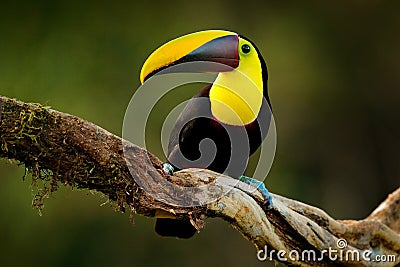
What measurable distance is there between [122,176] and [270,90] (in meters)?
3.22

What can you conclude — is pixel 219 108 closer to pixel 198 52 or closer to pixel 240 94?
pixel 240 94

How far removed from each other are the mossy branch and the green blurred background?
7.82 ft

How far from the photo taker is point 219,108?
205 cm

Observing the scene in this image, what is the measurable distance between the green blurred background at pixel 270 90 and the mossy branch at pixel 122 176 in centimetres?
238

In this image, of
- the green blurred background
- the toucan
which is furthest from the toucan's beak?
the green blurred background

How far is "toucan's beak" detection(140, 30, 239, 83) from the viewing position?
194 centimetres

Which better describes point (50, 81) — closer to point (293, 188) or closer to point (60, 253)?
point (60, 253)

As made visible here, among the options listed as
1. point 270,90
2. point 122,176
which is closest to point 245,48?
point 122,176

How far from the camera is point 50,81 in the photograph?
420 centimetres

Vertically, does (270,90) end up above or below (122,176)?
above

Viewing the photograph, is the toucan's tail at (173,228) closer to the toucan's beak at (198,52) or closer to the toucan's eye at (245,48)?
the toucan's beak at (198,52)

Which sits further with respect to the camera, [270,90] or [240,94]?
[270,90]

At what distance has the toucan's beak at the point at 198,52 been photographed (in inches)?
76.5

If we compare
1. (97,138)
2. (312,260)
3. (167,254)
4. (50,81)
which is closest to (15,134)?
(97,138)
